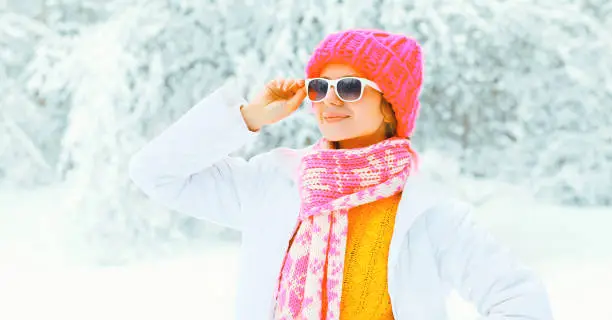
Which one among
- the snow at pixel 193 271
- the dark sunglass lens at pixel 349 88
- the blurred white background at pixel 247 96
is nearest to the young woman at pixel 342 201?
the dark sunglass lens at pixel 349 88

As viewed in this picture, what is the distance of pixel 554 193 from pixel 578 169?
32cm

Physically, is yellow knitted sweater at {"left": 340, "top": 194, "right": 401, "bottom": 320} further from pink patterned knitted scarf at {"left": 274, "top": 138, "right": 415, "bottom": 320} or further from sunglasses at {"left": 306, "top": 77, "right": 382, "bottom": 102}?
sunglasses at {"left": 306, "top": 77, "right": 382, "bottom": 102}

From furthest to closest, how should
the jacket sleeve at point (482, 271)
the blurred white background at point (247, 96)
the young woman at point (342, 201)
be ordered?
the blurred white background at point (247, 96) < the young woman at point (342, 201) < the jacket sleeve at point (482, 271)

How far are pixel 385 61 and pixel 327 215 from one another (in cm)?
39

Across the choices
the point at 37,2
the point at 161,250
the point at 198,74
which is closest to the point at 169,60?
the point at 198,74

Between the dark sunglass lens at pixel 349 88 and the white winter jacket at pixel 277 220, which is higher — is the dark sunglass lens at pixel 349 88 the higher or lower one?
the higher one

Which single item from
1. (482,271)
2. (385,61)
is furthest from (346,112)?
(482,271)

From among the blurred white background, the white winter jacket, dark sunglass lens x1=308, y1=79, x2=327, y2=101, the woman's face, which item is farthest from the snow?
dark sunglass lens x1=308, y1=79, x2=327, y2=101

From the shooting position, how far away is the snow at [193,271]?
356 centimetres

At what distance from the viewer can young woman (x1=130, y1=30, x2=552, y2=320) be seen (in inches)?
56.4

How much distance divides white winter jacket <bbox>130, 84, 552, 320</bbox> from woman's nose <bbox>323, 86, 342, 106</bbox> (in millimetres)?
193

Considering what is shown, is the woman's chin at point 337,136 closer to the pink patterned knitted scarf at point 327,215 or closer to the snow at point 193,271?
the pink patterned knitted scarf at point 327,215

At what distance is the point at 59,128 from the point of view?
7.00m

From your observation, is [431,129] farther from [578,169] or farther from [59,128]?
[59,128]
